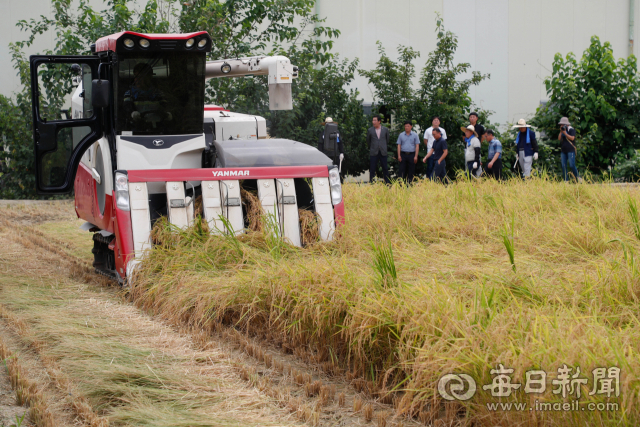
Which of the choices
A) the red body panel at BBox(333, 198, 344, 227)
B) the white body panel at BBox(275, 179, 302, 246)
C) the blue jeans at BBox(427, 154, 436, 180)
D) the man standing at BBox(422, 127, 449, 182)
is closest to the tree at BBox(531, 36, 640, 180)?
the blue jeans at BBox(427, 154, 436, 180)

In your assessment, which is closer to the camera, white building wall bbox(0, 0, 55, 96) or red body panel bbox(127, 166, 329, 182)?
red body panel bbox(127, 166, 329, 182)

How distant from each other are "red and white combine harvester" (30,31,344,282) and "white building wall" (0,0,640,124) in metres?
11.1

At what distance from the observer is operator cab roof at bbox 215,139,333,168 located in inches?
274

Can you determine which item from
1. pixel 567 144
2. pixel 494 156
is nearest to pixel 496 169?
pixel 494 156

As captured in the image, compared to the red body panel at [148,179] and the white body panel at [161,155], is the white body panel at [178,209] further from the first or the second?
the white body panel at [161,155]

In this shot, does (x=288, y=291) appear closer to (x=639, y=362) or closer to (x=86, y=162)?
(x=639, y=362)

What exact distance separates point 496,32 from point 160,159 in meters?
14.3

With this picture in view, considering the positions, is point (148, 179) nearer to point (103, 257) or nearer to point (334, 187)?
point (103, 257)

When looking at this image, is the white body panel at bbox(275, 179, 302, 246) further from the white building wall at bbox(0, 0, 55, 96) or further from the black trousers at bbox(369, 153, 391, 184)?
the white building wall at bbox(0, 0, 55, 96)

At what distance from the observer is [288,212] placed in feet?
22.0

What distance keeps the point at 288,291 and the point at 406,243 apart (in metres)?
1.84

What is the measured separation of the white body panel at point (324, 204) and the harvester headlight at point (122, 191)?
189 cm

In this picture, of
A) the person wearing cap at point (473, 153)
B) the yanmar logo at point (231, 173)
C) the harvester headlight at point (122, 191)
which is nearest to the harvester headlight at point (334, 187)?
the yanmar logo at point (231, 173)

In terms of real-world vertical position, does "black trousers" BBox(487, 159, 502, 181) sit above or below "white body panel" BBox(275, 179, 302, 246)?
below
